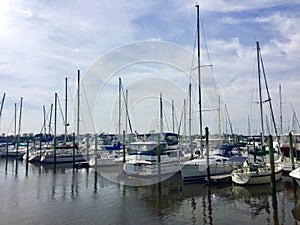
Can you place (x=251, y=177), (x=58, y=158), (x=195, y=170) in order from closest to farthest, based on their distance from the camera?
(x=251, y=177), (x=195, y=170), (x=58, y=158)

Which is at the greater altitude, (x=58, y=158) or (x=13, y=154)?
(x=13, y=154)

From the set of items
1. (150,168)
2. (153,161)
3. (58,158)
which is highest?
(153,161)

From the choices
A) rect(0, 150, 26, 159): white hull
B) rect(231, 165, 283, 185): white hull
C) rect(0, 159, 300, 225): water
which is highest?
rect(0, 150, 26, 159): white hull

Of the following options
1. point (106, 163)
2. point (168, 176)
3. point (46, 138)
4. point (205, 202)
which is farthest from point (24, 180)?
point (46, 138)

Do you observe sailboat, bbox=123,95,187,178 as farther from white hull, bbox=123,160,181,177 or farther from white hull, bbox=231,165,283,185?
white hull, bbox=231,165,283,185

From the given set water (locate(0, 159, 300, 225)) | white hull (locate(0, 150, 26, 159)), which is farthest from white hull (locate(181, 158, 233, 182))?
white hull (locate(0, 150, 26, 159))

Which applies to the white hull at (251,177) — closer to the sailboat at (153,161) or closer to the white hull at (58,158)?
the sailboat at (153,161)

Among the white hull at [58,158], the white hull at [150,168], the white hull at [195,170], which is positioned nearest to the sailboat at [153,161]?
the white hull at [150,168]

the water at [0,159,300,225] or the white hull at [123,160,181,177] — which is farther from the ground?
the white hull at [123,160,181,177]

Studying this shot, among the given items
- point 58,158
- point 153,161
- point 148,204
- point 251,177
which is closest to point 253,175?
point 251,177

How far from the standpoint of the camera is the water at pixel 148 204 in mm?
17709

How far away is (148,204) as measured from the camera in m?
21.5

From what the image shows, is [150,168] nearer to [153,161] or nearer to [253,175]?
[153,161]

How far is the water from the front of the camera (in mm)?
17709
